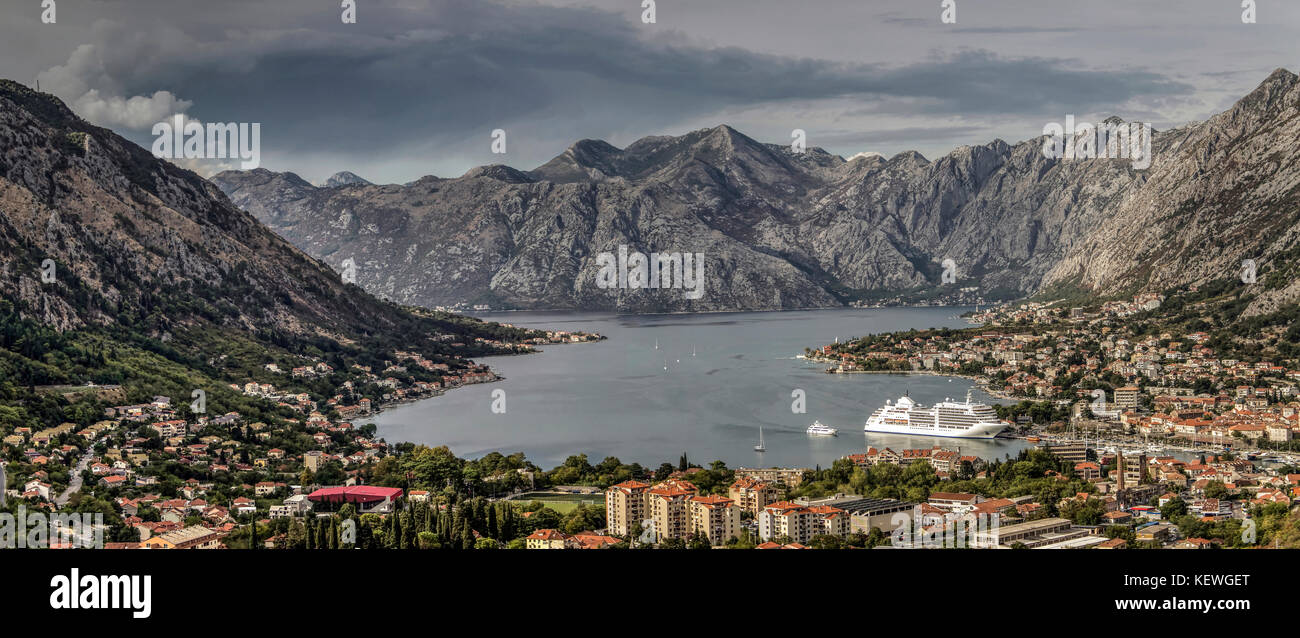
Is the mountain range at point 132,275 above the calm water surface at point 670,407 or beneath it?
above

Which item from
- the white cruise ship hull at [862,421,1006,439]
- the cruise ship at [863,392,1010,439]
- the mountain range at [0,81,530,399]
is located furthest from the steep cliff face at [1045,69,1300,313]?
the mountain range at [0,81,530,399]

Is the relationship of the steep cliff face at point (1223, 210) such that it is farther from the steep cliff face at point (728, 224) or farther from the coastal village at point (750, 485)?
the coastal village at point (750, 485)

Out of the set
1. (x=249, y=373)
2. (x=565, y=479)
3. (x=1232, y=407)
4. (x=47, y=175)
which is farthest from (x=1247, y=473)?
(x=47, y=175)

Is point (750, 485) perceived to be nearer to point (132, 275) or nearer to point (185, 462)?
point (185, 462)

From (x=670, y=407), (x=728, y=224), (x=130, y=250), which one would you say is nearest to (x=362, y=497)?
(x=670, y=407)

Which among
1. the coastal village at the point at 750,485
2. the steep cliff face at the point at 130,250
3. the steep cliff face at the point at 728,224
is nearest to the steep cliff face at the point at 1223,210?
the steep cliff face at the point at 728,224

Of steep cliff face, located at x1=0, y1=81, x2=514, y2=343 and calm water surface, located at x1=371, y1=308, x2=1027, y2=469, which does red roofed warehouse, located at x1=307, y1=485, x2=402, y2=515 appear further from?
steep cliff face, located at x1=0, y1=81, x2=514, y2=343
